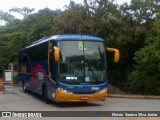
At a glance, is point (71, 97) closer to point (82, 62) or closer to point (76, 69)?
point (76, 69)

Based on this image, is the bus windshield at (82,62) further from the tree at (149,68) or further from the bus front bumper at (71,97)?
the tree at (149,68)

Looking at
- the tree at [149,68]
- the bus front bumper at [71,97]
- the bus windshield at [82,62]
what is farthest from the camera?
the tree at [149,68]

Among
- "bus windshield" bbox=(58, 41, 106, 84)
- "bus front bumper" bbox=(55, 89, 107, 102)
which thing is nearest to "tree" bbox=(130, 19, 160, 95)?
"bus windshield" bbox=(58, 41, 106, 84)

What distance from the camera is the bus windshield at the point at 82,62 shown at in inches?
753

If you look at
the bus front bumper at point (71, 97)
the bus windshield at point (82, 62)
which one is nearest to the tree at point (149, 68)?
the bus windshield at point (82, 62)

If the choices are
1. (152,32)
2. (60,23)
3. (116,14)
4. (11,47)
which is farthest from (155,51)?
(11,47)

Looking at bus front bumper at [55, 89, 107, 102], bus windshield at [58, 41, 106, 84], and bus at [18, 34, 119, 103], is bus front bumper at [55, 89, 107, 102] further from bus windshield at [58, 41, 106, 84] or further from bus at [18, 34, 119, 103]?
bus windshield at [58, 41, 106, 84]

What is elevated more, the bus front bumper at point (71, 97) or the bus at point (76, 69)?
the bus at point (76, 69)

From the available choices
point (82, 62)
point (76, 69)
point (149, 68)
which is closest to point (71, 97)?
point (76, 69)

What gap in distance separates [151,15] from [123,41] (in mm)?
3389

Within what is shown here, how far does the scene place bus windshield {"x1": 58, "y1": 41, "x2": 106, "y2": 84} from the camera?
1912 cm

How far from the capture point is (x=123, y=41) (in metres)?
31.3

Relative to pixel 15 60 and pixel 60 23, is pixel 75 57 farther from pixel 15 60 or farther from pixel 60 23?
pixel 15 60

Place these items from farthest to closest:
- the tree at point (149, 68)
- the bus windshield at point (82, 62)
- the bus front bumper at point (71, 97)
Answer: the tree at point (149, 68) → the bus windshield at point (82, 62) → the bus front bumper at point (71, 97)
